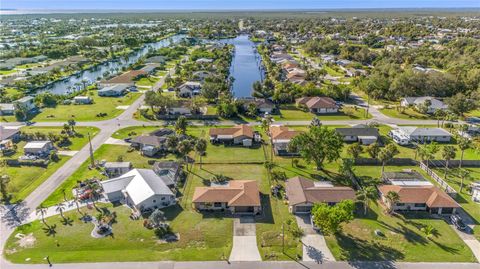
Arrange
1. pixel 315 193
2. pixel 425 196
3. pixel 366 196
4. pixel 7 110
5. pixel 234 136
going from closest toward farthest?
pixel 366 196 → pixel 425 196 → pixel 315 193 → pixel 234 136 → pixel 7 110

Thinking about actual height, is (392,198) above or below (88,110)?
below

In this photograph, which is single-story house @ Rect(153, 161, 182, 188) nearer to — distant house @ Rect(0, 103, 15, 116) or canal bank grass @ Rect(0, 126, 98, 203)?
canal bank grass @ Rect(0, 126, 98, 203)

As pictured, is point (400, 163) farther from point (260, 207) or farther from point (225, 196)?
point (225, 196)

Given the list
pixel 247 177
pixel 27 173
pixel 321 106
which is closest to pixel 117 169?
pixel 27 173

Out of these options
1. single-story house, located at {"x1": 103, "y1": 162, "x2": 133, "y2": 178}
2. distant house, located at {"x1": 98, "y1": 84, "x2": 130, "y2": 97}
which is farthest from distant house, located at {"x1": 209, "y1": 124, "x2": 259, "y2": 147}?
distant house, located at {"x1": 98, "y1": 84, "x2": 130, "y2": 97}

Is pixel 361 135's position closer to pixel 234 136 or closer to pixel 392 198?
pixel 234 136

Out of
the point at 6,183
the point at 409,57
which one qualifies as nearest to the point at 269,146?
the point at 6,183

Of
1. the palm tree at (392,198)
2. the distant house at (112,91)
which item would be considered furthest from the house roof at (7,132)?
the palm tree at (392,198)
